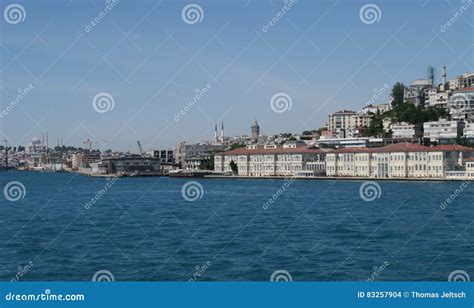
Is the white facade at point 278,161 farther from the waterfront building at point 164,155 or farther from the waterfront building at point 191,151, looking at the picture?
the waterfront building at point 164,155

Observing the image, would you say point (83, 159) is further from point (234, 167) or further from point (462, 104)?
point (462, 104)

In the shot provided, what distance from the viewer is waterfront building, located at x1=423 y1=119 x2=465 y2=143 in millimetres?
25141

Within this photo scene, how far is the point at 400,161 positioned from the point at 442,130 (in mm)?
4461

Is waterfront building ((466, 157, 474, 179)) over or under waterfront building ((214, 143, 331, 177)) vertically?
under

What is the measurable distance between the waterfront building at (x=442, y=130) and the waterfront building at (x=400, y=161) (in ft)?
9.29

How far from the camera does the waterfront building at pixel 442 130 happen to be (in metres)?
25.1

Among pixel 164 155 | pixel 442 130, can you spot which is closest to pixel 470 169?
pixel 442 130

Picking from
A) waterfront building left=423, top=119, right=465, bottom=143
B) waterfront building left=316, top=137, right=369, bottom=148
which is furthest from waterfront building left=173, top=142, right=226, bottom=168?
waterfront building left=423, top=119, right=465, bottom=143

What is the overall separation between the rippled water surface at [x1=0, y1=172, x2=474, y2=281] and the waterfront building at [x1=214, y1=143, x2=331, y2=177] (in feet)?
50.5

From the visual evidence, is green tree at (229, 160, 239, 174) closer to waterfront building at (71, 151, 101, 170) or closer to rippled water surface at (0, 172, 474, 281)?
waterfront building at (71, 151, 101, 170)

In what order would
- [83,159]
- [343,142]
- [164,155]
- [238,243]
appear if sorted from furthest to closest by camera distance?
[83,159] < [164,155] < [343,142] < [238,243]

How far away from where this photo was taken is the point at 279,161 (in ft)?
86.6

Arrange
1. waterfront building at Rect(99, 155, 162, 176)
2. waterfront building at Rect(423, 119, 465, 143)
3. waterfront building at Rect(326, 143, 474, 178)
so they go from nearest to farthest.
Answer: waterfront building at Rect(326, 143, 474, 178) → waterfront building at Rect(423, 119, 465, 143) → waterfront building at Rect(99, 155, 162, 176)

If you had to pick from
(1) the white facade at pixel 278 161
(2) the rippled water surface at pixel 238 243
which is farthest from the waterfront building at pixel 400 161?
(2) the rippled water surface at pixel 238 243
